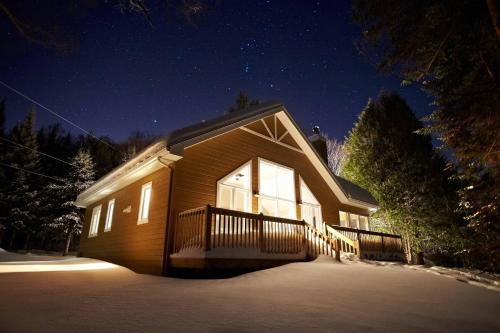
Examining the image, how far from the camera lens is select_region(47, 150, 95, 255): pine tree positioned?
2717 cm

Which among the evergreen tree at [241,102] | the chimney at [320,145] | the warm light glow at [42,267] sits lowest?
the warm light glow at [42,267]

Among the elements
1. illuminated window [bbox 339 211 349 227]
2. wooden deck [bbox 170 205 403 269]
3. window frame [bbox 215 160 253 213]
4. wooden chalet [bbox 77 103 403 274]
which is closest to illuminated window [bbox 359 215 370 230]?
wooden chalet [bbox 77 103 403 274]

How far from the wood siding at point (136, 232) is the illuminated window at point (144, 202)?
206 mm

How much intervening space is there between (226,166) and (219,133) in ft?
4.31

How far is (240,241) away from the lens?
766cm

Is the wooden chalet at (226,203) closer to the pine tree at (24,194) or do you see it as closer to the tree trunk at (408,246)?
the tree trunk at (408,246)

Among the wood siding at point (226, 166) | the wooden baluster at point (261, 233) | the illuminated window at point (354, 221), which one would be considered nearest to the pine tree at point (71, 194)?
the wood siding at point (226, 166)

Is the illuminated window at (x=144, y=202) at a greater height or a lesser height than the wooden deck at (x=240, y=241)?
greater

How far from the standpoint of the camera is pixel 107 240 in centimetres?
1292

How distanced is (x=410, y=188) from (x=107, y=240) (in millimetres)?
21464

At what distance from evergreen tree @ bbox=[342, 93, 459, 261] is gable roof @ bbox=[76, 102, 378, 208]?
18.6 feet

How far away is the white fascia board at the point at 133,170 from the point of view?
27.5 ft

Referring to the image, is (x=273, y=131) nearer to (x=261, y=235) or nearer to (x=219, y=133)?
(x=219, y=133)

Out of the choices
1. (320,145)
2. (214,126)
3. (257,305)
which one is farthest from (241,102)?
(257,305)
